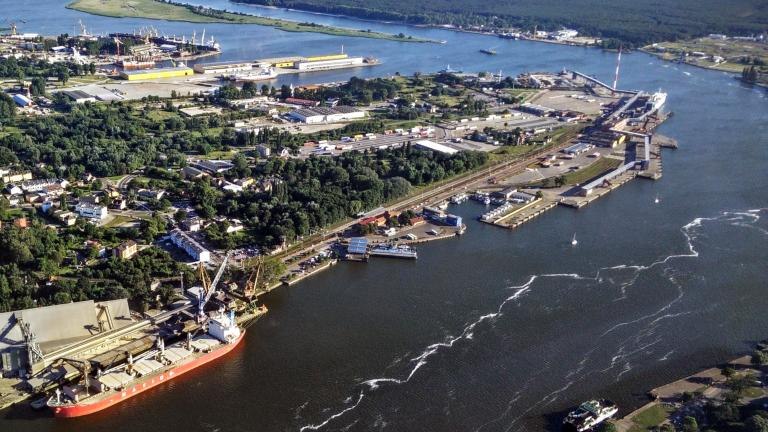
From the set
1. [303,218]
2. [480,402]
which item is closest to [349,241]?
[303,218]

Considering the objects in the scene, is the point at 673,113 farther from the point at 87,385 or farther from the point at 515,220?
the point at 87,385

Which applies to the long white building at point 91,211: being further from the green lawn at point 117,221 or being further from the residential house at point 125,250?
the residential house at point 125,250

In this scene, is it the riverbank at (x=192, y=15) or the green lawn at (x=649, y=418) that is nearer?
the green lawn at (x=649, y=418)

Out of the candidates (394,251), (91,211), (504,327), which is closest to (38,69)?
(91,211)

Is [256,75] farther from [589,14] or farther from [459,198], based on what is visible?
[589,14]

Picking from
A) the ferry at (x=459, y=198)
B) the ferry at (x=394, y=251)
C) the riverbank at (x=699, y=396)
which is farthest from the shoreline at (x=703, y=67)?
the riverbank at (x=699, y=396)

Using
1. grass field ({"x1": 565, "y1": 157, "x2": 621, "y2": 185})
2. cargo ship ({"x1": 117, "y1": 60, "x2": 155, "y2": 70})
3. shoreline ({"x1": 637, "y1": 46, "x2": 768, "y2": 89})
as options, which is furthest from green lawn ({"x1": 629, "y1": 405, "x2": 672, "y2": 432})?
cargo ship ({"x1": 117, "y1": 60, "x2": 155, "y2": 70})

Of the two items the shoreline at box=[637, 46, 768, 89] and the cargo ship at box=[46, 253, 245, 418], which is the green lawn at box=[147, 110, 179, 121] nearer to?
the cargo ship at box=[46, 253, 245, 418]
